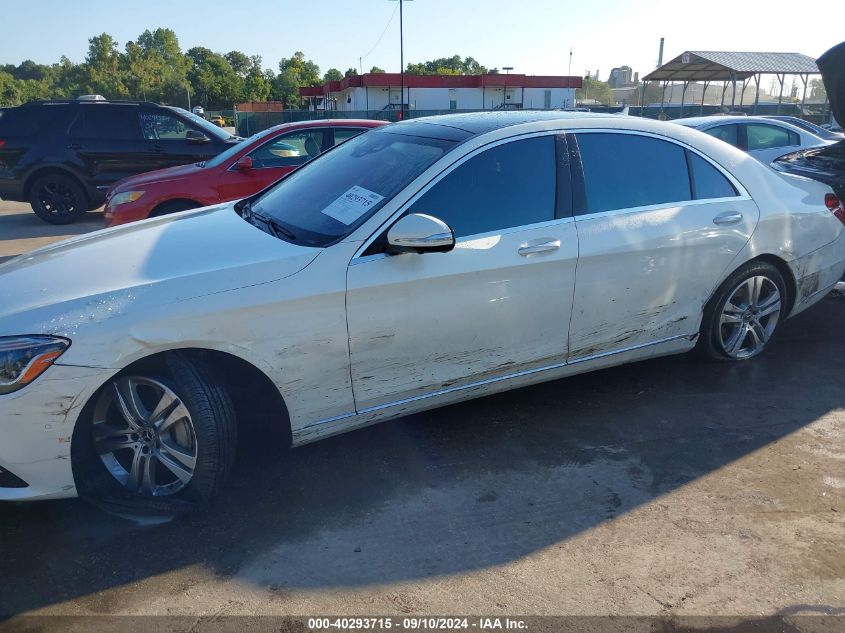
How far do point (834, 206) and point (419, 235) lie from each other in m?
3.32

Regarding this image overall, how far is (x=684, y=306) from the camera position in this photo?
Answer: 4031mm

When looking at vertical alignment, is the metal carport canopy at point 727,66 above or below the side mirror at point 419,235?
above

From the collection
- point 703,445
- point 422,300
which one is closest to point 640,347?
point 703,445

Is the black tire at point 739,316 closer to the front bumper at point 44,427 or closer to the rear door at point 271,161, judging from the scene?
the front bumper at point 44,427

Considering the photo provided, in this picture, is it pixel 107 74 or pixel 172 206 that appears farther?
pixel 107 74

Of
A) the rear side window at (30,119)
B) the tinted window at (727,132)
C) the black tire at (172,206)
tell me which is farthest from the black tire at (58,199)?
the tinted window at (727,132)

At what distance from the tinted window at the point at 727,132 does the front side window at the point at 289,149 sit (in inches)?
219

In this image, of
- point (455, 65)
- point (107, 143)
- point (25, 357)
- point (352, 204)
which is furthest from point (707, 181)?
point (455, 65)

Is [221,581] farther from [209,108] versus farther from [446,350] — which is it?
[209,108]

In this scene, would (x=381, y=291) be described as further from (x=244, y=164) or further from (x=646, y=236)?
(x=244, y=164)

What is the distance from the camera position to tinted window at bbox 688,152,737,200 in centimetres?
405

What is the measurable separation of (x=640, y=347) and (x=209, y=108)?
4169 inches

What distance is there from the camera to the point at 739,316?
439 centimetres

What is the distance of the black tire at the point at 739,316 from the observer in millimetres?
4227
